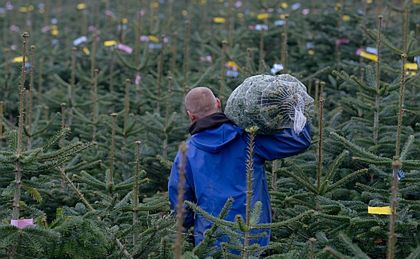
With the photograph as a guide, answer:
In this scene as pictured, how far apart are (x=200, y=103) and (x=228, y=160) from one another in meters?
0.34

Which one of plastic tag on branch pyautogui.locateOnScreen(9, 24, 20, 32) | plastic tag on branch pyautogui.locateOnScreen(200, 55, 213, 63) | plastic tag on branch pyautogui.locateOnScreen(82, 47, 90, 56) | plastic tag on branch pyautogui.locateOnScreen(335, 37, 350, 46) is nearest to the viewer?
plastic tag on branch pyautogui.locateOnScreen(335, 37, 350, 46)

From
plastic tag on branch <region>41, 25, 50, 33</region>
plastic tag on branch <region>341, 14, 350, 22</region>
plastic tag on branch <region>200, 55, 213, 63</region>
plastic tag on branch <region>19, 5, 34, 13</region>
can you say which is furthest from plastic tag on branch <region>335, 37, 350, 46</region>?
plastic tag on branch <region>19, 5, 34, 13</region>

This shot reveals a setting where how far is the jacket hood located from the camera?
3.63m

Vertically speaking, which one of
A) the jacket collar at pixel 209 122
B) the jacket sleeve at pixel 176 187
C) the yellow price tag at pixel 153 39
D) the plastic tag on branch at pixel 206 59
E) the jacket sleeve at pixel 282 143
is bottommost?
the plastic tag on branch at pixel 206 59

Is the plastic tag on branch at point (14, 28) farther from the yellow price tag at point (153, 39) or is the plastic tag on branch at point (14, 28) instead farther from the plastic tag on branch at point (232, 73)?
the plastic tag on branch at point (232, 73)

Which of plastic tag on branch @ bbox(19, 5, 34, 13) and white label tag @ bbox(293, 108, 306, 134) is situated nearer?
white label tag @ bbox(293, 108, 306, 134)

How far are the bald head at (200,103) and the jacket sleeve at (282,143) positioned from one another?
0.32 metres

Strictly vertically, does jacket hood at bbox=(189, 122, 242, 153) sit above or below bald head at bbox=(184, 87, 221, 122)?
below

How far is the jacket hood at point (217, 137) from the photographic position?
11.9 feet

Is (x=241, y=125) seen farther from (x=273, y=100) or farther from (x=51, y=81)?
(x=51, y=81)

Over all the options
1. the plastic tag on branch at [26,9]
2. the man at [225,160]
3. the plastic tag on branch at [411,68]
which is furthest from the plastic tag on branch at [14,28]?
the man at [225,160]

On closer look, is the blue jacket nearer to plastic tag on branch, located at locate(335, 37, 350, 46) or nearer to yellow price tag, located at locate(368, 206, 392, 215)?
yellow price tag, located at locate(368, 206, 392, 215)

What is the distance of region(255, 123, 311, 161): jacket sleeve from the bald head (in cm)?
32

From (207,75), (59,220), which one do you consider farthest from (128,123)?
(59,220)
